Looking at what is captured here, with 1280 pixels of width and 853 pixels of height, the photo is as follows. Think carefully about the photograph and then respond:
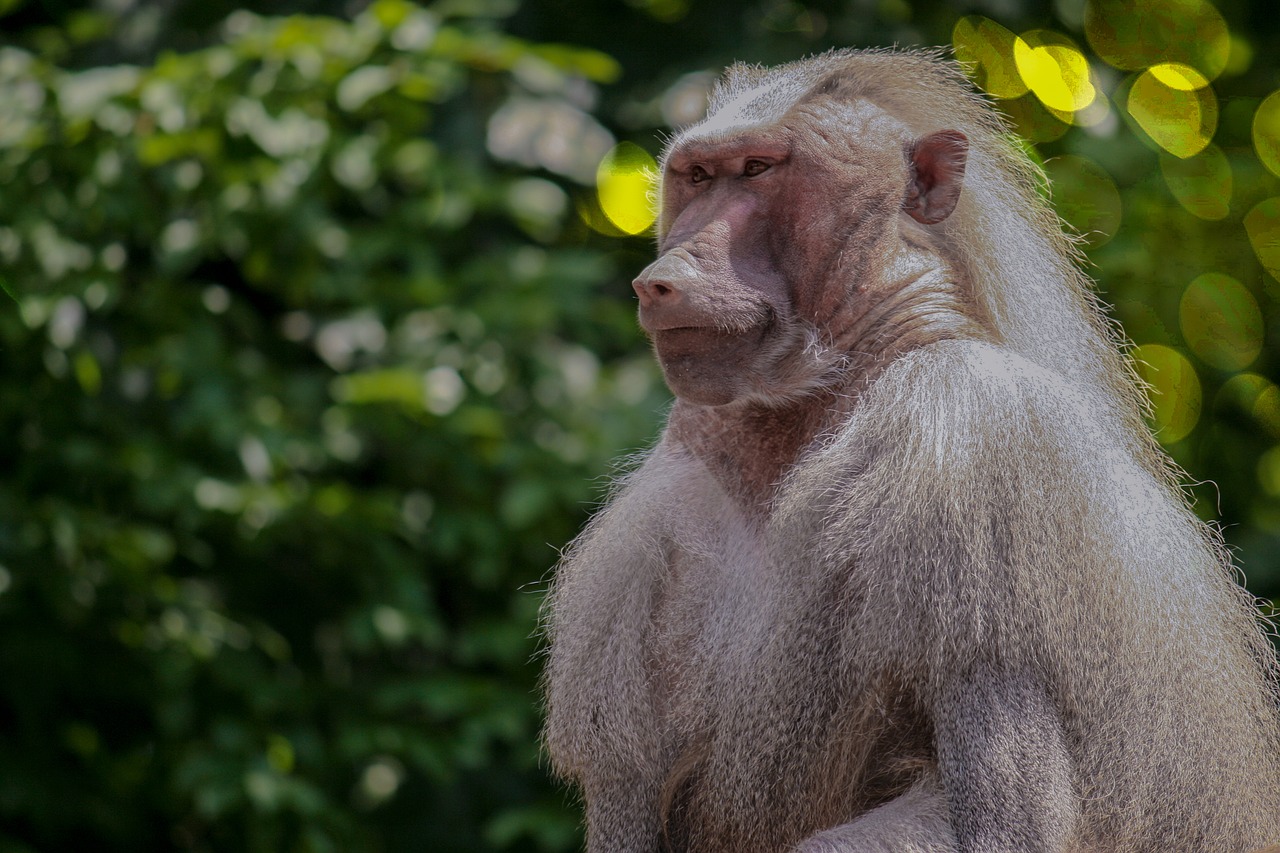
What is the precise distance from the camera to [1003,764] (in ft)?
6.56

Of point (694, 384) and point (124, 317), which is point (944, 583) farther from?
point (124, 317)

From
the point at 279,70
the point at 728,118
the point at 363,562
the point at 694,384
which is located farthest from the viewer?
the point at 363,562

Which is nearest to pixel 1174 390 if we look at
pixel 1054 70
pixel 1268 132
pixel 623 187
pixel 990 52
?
pixel 1268 132

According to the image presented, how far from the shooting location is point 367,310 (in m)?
4.57

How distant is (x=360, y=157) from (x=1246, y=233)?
3.12 m

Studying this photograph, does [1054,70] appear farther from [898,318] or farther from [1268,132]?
[898,318]

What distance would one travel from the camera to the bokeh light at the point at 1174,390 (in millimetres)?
4730

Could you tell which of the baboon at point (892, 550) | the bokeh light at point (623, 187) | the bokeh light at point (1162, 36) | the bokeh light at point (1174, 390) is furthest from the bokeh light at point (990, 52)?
the baboon at point (892, 550)

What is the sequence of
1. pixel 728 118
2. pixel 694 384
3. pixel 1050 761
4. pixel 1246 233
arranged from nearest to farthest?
pixel 1050 761 < pixel 694 384 < pixel 728 118 < pixel 1246 233

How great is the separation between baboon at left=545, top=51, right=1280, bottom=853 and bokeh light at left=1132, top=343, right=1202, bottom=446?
89.5 inches

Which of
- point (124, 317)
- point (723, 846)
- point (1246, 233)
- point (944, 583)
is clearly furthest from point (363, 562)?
point (1246, 233)

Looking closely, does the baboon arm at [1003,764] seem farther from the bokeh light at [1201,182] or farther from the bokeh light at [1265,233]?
the bokeh light at [1265,233]

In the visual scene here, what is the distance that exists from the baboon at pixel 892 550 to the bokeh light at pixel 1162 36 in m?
2.70

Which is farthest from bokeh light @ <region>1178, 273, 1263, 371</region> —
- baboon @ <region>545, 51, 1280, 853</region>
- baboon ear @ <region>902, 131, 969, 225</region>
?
baboon ear @ <region>902, 131, 969, 225</region>
